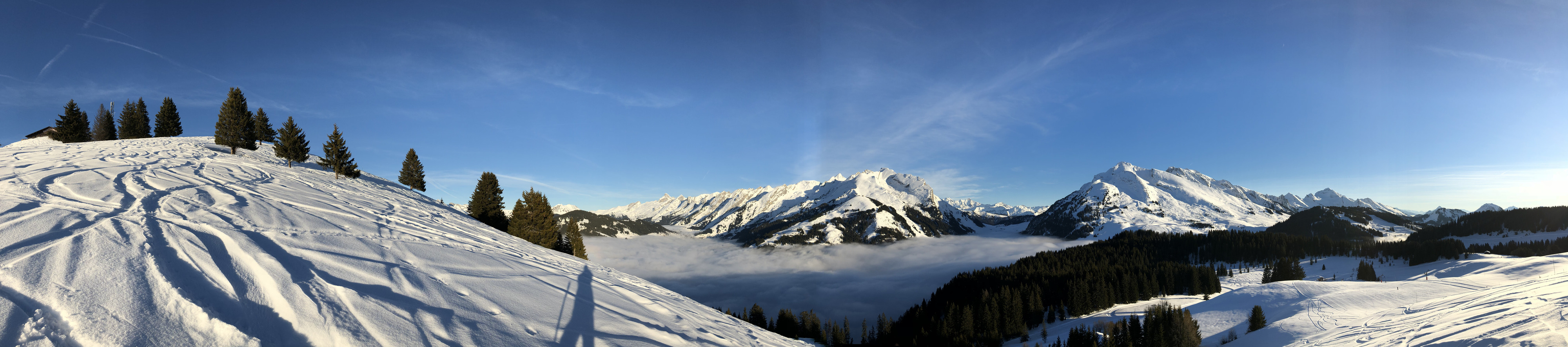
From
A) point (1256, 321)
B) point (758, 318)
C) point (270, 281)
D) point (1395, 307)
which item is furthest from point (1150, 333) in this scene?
point (270, 281)

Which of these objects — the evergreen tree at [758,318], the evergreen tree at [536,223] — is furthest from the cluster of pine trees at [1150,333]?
the evergreen tree at [536,223]

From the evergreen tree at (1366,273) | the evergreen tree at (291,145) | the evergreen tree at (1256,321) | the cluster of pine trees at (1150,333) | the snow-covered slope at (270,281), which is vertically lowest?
the cluster of pine trees at (1150,333)

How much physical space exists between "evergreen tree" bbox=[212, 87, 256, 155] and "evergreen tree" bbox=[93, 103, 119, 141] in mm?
29973

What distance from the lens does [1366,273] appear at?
370 ft

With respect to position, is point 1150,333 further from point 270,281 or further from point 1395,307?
point 270,281

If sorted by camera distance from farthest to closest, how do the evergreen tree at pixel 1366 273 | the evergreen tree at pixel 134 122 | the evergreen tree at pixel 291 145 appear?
1. the evergreen tree at pixel 1366 273
2. the evergreen tree at pixel 134 122
3. the evergreen tree at pixel 291 145

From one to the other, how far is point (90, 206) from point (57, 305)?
8843 millimetres

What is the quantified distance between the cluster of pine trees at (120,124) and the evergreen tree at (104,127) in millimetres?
32

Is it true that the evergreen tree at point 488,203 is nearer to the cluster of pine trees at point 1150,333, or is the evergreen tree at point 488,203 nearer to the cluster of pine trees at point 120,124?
the cluster of pine trees at point 120,124

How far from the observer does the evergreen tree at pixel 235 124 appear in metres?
47.2

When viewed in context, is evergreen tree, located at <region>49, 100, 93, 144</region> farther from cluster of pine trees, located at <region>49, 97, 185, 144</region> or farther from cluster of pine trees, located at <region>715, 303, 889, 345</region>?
cluster of pine trees, located at <region>715, 303, 889, 345</region>

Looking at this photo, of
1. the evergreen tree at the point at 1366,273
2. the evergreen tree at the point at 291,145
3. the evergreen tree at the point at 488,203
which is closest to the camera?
the evergreen tree at the point at 291,145

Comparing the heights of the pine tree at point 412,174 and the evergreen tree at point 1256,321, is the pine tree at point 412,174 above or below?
above

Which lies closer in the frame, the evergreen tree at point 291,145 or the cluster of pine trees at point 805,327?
the evergreen tree at point 291,145
